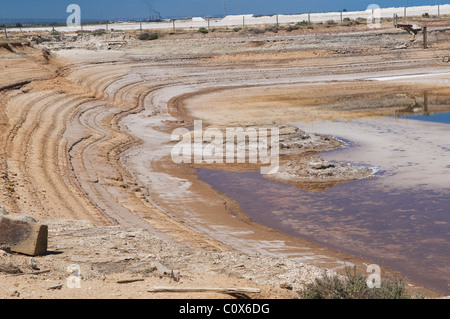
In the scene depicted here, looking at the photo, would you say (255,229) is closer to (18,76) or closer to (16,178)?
(16,178)

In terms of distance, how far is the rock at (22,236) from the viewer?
816cm

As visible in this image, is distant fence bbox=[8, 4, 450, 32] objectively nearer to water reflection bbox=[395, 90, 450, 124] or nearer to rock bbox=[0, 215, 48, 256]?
water reflection bbox=[395, 90, 450, 124]

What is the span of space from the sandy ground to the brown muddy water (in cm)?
64

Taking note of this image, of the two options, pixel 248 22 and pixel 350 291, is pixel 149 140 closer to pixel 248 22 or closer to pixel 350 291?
pixel 350 291

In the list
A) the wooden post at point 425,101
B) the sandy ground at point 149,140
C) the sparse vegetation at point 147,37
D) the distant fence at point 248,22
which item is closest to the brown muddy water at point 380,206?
the sandy ground at point 149,140

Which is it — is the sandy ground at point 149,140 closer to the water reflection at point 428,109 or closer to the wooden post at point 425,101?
the water reflection at point 428,109

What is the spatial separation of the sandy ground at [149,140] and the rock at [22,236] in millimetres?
270

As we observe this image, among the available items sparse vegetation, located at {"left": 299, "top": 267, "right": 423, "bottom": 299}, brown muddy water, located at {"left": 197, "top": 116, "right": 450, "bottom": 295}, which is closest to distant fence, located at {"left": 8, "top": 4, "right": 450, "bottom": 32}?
brown muddy water, located at {"left": 197, "top": 116, "right": 450, "bottom": 295}

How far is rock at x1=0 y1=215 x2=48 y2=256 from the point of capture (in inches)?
321

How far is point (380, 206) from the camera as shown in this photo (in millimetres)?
13719

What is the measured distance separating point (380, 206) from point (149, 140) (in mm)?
10249

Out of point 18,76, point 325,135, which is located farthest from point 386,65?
point 18,76

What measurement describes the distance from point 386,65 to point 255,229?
2968 centimetres
